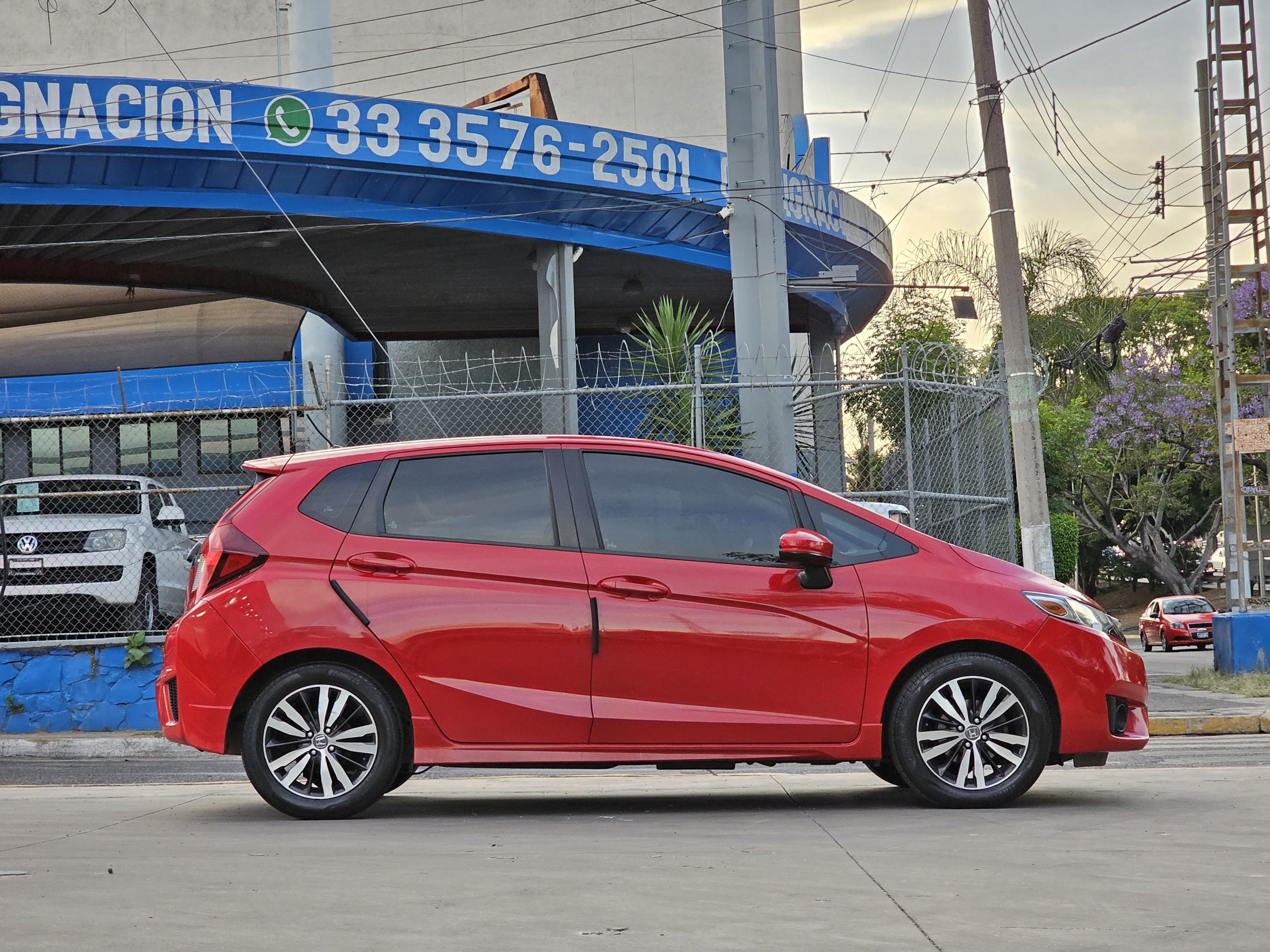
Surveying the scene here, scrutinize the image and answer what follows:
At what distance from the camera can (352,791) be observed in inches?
248

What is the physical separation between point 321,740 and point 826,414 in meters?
19.5

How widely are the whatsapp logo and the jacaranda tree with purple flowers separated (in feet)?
92.4

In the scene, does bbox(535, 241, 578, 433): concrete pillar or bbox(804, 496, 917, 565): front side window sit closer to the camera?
bbox(804, 496, 917, 565): front side window

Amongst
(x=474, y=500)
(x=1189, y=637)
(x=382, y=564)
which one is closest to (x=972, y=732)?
(x=474, y=500)

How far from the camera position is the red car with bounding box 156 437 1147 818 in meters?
6.27

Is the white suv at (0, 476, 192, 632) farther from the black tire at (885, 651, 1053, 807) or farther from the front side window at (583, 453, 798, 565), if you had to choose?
the black tire at (885, 651, 1053, 807)

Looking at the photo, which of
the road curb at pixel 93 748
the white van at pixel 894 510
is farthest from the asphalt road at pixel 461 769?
the white van at pixel 894 510

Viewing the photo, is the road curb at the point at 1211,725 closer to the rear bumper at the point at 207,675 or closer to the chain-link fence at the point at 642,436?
the chain-link fence at the point at 642,436

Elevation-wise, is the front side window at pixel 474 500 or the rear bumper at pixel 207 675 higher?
the front side window at pixel 474 500

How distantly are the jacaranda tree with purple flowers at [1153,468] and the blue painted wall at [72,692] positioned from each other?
33804 mm

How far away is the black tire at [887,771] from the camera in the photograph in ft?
21.5

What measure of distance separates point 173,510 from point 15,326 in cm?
1695

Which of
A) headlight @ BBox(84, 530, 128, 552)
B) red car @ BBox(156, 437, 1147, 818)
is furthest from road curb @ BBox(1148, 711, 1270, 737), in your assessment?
headlight @ BBox(84, 530, 128, 552)

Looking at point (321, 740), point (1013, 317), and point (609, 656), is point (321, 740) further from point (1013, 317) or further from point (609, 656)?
point (1013, 317)
